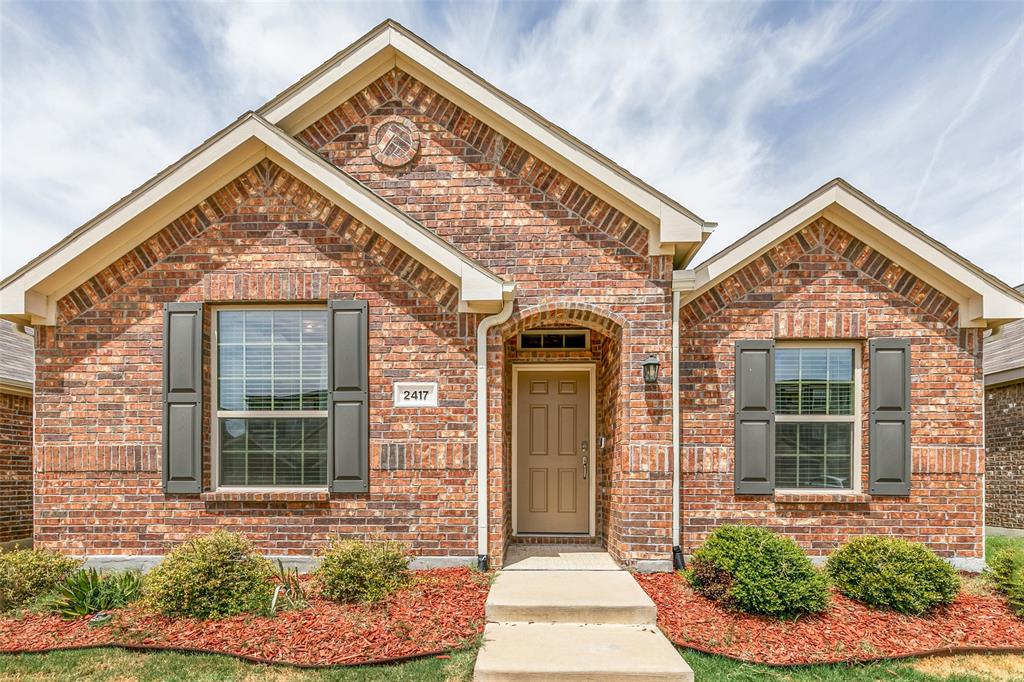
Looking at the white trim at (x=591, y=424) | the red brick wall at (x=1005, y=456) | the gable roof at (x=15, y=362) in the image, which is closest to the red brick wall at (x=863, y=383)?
the white trim at (x=591, y=424)

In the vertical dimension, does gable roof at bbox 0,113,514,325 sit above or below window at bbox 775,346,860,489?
above

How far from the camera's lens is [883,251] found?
6.52 meters

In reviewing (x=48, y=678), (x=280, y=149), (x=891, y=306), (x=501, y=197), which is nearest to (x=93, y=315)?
(x=280, y=149)

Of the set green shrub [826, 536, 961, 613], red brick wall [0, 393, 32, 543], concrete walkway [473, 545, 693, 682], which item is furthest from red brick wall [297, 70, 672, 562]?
red brick wall [0, 393, 32, 543]

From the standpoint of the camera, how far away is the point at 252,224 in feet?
20.2

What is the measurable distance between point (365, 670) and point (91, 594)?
283cm

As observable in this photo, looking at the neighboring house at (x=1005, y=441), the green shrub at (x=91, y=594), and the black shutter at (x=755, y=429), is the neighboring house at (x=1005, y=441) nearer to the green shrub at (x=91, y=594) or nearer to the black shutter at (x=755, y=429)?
→ the black shutter at (x=755, y=429)

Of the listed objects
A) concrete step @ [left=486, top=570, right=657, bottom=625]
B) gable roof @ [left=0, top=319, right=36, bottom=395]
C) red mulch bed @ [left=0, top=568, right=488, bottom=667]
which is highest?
gable roof @ [left=0, top=319, right=36, bottom=395]

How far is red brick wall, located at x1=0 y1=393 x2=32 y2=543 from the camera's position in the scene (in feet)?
25.5

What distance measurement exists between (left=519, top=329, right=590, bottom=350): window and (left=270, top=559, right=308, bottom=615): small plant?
3.69 m

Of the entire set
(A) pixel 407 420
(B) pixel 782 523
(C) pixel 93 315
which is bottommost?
(B) pixel 782 523

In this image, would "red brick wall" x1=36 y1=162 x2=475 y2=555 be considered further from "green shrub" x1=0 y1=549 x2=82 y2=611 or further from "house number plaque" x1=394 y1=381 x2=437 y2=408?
"green shrub" x1=0 y1=549 x2=82 y2=611

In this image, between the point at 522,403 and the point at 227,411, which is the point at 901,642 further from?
the point at 227,411

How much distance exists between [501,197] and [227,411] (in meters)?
3.83
